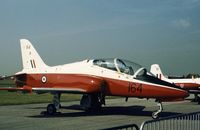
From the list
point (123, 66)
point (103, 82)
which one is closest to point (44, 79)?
point (103, 82)

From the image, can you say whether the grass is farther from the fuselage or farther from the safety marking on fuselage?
the fuselage

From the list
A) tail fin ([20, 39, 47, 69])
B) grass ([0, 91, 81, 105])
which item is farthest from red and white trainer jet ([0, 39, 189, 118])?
grass ([0, 91, 81, 105])

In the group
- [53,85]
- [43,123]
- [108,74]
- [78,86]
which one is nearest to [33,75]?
[53,85]

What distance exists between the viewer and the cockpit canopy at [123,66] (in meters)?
16.5

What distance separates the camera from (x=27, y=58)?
22.1 metres

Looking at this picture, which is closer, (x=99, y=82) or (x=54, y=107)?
(x=99, y=82)

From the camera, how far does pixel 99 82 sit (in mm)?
16906

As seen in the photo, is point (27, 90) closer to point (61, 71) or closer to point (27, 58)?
point (61, 71)

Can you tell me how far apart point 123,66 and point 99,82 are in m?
1.23

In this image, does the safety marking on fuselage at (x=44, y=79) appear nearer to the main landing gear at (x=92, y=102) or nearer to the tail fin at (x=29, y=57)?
the main landing gear at (x=92, y=102)

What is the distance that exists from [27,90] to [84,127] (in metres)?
5.77

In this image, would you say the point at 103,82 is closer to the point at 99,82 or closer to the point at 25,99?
the point at 99,82

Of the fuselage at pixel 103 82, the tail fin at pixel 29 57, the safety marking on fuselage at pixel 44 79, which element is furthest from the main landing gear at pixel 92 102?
the tail fin at pixel 29 57

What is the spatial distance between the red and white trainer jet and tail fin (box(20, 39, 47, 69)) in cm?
212
